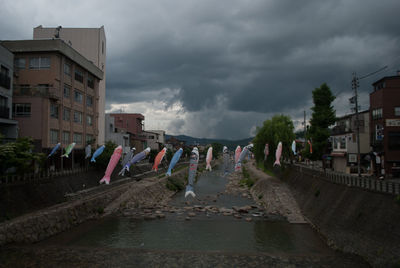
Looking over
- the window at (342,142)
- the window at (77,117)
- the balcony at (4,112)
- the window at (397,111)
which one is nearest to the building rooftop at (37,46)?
the window at (77,117)

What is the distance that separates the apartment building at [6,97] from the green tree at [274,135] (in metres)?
35.7

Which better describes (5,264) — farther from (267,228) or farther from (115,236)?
(267,228)

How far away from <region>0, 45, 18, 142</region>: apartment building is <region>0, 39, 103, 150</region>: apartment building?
5.27 ft

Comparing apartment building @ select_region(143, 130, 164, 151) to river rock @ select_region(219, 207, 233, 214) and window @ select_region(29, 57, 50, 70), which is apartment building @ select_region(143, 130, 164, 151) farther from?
river rock @ select_region(219, 207, 233, 214)

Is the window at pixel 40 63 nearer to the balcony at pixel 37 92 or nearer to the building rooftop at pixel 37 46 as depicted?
the building rooftop at pixel 37 46

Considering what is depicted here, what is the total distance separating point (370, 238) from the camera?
18.7 metres

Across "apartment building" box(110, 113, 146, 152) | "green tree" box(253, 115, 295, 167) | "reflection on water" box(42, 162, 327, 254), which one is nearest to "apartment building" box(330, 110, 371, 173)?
"green tree" box(253, 115, 295, 167)

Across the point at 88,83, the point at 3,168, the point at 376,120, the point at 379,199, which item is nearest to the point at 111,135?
the point at 88,83

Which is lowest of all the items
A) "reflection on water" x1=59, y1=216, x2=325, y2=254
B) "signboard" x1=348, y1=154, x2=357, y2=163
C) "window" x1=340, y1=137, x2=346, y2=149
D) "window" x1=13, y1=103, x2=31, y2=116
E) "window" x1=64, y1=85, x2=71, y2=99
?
"reflection on water" x1=59, y1=216, x2=325, y2=254

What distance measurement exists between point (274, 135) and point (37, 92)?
34303mm

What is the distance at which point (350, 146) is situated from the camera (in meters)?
45.3

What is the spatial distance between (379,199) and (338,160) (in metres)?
32.1

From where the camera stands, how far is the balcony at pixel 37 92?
114 feet

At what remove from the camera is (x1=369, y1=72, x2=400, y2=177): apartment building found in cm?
3688
